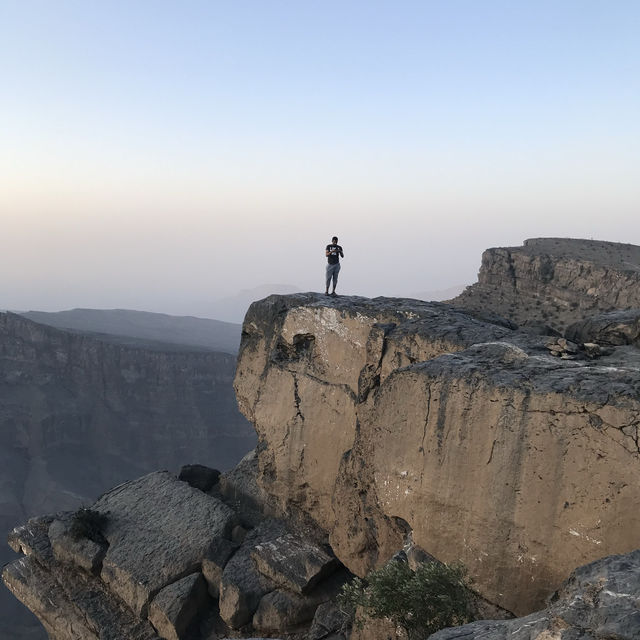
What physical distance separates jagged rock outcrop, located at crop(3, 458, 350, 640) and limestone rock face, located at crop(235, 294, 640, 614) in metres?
1.51

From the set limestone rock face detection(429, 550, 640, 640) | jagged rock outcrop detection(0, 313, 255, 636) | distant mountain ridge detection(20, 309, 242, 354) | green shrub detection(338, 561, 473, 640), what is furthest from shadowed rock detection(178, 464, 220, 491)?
Answer: distant mountain ridge detection(20, 309, 242, 354)

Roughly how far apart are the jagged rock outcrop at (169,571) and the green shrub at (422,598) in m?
3.67

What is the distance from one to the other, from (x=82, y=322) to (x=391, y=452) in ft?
452

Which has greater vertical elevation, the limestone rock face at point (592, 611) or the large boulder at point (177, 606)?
the limestone rock face at point (592, 611)

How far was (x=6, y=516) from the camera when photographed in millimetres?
59531

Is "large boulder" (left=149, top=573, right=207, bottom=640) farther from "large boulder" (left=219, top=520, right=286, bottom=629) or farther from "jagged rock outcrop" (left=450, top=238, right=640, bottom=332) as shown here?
Result: "jagged rock outcrop" (left=450, top=238, right=640, bottom=332)

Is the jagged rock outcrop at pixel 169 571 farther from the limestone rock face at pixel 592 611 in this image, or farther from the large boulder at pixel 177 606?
the limestone rock face at pixel 592 611

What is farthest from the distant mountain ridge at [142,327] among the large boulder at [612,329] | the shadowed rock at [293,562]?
the large boulder at [612,329]

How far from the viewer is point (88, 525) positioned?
15.8 meters

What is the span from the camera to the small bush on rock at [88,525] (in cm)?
1562

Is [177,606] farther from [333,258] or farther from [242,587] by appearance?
[333,258]

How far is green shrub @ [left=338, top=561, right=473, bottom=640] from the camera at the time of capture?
7.51 meters

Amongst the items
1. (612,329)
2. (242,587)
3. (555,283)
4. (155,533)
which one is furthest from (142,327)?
(612,329)

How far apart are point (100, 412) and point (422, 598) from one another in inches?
3096
